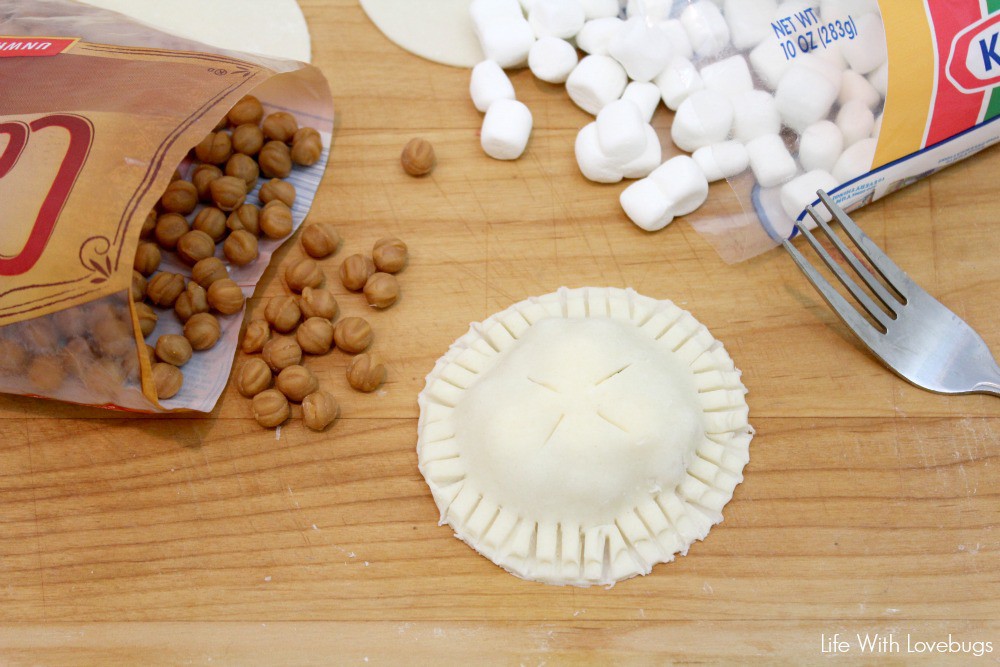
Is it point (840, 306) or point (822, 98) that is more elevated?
point (822, 98)

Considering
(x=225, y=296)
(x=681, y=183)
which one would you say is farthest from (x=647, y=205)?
(x=225, y=296)

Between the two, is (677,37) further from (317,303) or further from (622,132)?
(317,303)

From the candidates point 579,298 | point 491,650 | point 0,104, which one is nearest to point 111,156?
point 0,104

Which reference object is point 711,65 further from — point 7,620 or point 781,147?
point 7,620

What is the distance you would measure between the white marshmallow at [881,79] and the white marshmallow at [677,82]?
0.24m

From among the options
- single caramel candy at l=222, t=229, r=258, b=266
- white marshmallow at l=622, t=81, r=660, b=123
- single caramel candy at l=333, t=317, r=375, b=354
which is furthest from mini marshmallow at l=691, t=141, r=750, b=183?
single caramel candy at l=222, t=229, r=258, b=266

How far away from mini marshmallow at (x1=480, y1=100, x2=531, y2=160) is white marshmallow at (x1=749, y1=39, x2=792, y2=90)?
341 mm

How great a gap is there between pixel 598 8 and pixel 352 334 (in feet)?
2.18

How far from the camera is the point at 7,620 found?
3.62 feet

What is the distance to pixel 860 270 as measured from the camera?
3.89 ft

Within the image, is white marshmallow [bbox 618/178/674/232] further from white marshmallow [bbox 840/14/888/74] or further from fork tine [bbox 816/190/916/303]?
white marshmallow [bbox 840/14/888/74]

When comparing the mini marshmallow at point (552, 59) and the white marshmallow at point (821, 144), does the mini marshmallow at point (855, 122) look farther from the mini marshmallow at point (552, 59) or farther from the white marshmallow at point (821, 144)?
the mini marshmallow at point (552, 59)

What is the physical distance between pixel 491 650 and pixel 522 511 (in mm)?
167

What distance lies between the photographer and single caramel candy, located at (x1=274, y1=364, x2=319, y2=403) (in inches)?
46.8
